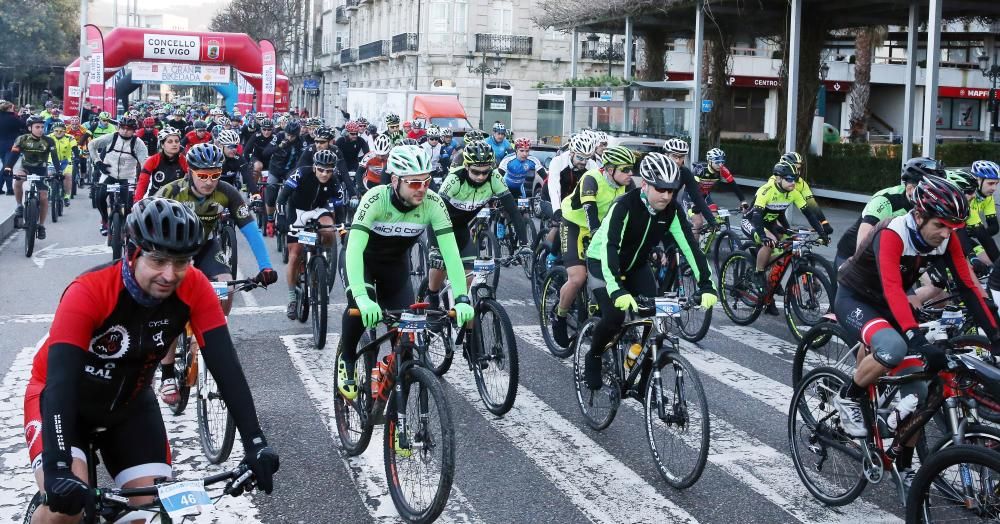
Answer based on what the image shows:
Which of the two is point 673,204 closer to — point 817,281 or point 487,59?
point 817,281

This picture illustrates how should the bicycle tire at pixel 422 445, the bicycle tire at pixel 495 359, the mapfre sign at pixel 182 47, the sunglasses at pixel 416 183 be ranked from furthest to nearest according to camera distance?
1. the mapfre sign at pixel 182 47
2. the bicycle tire at pixel 495 359
3. the sunglasses at pixel 416 183
4. the bicycle tire at pixel 422 445

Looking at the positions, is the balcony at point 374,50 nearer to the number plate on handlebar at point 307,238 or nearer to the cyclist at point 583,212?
the number plate on handlebar at point 307,238

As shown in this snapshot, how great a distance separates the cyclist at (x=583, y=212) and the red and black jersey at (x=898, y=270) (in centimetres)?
338

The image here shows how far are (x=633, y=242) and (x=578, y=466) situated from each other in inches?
63.4

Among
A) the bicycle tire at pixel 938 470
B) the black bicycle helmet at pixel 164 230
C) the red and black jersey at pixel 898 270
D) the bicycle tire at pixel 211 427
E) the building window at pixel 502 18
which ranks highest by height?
the building window at pixel 502 18

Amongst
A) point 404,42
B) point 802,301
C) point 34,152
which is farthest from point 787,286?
point 404,42

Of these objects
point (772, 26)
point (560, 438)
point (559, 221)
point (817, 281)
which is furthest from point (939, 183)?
point (772, 26)

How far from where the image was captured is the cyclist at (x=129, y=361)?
3490 millimetres

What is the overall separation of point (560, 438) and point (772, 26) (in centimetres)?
2302

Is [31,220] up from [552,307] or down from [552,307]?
up

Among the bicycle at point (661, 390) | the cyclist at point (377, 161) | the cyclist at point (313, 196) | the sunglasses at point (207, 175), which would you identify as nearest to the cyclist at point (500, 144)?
the cyclist at point (377, 161)

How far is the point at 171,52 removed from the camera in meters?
42.4

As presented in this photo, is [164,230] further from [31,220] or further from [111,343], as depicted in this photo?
[31,220]

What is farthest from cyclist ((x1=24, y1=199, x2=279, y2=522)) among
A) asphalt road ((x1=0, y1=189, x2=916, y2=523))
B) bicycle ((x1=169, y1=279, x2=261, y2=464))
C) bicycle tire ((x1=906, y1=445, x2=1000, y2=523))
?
bicycle tire ((x1=906, y1=445, x2=1000, y2=523))
